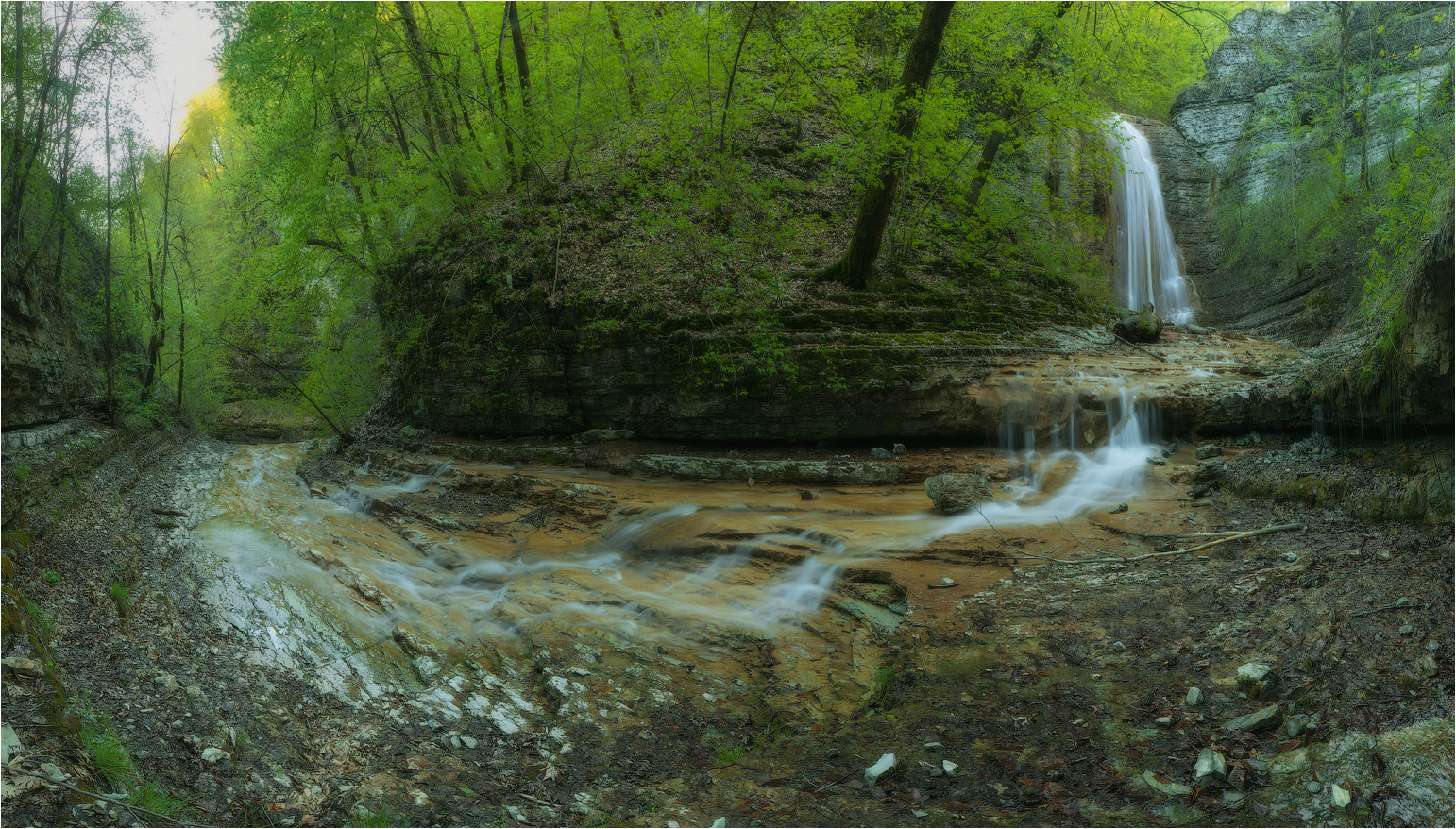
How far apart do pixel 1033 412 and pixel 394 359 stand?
14427 millimetres

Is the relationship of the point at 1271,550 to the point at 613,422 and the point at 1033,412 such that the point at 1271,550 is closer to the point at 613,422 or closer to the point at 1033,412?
the point at 1033,412

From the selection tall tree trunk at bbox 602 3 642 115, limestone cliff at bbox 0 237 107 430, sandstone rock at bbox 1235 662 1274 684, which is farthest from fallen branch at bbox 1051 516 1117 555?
limestone cliff at bbox 0 237 107 430

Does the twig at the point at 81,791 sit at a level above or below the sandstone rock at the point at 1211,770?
above

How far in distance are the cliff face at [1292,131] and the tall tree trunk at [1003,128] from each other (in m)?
3.23

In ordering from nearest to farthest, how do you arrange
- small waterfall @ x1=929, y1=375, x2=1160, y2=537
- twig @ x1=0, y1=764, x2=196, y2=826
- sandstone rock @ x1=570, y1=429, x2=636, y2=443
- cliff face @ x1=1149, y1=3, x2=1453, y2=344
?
twig @ x1=0, y1=764, x2=196, y2=826, small waterfall @ x1=929, y1=375, x2=1160, y2=537, sandstone rock @ x1=570, y1=429, x2=636, y2=443, cliff face @ x1=1149, y1=3, x2=1453, y2=344

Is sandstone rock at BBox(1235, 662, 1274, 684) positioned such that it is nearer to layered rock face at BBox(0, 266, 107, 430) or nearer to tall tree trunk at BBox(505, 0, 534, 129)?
layered rock face at BBox(0, 266, 107, 430)

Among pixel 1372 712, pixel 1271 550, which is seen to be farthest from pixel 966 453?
pixel 1372 712

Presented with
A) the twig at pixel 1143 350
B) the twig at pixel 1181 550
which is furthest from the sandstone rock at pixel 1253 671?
the twig at pixel 1143 350

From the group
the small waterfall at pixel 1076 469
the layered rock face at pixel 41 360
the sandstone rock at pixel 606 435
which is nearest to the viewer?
the small waterfall at pixel 1076 469

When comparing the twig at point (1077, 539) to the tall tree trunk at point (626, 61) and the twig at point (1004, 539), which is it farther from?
the tall tree trunk at point (626, 61)

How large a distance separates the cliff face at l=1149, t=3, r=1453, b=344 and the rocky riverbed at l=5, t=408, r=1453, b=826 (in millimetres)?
10294

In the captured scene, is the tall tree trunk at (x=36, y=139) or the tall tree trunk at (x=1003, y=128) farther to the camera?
the tall tree trunk at (x=1003, y=128)

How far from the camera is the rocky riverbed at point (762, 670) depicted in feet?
10.8

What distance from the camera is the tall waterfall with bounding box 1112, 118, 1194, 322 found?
739 inches
